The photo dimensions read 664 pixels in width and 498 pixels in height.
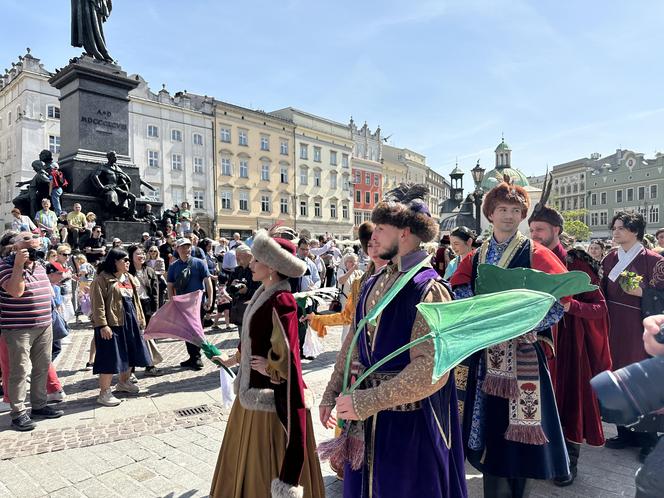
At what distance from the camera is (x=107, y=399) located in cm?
534

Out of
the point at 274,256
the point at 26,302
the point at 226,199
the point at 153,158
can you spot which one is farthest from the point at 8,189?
the point at 274,256

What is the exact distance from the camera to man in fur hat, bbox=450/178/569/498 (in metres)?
2.67

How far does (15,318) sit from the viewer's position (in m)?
4.66

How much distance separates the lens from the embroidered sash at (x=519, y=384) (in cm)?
267

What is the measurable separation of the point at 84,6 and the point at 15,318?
13731mm

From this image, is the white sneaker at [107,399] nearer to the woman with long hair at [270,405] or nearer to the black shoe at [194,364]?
the black shoe at [194,364]

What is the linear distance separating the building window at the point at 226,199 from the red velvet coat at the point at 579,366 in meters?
42.4

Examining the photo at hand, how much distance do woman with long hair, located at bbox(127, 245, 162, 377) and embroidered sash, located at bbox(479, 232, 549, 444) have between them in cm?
533

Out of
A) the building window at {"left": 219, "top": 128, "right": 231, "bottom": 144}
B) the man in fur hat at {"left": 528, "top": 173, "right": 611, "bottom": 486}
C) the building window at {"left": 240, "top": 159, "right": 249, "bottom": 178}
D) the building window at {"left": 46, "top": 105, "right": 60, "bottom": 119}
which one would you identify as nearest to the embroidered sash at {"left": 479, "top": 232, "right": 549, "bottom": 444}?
the man in fur hat at {"left": 528, "top": 173, "right": 611, "bottom": 486}

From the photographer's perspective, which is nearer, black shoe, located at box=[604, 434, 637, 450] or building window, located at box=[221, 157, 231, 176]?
black shoe, located at box=[604, 434, 637, 450]

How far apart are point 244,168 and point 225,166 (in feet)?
7.72

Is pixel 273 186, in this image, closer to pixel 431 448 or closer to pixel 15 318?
pixel 15 318

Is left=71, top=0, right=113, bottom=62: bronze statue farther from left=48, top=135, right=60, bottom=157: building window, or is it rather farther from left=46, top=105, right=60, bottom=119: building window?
left=46, top=105, right=60, bottom=119: building window

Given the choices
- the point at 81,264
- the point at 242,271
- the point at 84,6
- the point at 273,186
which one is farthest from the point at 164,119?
the point at 242,271
